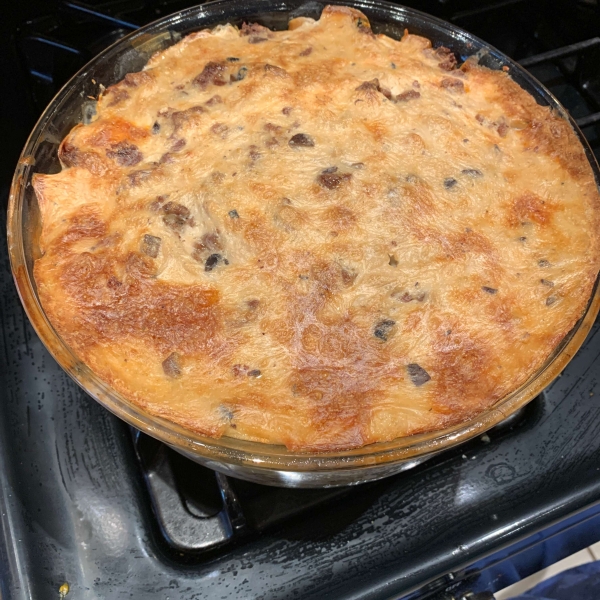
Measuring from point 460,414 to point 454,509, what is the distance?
1.07 feet

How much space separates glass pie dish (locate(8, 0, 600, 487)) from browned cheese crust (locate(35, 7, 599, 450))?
0.9 inches

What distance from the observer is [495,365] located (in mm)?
1159

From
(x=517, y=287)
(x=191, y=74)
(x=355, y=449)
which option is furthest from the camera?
(x=191, y=74)

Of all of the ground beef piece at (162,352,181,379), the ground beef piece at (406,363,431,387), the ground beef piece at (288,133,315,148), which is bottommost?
the ground beef piece at (162,352,181,379)

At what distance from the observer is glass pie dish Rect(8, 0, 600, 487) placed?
1.04 metres

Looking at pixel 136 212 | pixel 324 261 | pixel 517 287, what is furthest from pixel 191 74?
pixel 517 287

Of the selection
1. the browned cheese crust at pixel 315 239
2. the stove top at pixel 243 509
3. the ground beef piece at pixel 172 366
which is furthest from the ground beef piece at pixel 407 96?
the ground beef piece at pixel 172 366

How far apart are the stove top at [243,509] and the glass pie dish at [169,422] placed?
4.2 inches

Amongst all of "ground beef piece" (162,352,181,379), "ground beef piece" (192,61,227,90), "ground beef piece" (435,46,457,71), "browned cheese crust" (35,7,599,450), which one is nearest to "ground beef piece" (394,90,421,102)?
"browned cheese crust" (35,7,599,450)

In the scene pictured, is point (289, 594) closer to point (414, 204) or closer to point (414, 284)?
point (414, 284)

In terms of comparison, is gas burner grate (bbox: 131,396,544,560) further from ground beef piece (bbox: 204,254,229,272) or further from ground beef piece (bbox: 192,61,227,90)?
ground beef piece (bbox: 192,61,227,90)

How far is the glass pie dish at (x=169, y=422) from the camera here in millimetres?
1044

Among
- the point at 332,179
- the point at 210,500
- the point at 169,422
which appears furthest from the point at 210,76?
the point at 210,500

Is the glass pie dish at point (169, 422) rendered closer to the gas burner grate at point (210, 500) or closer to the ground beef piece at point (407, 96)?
the gas burner grate at point (210, 500)
